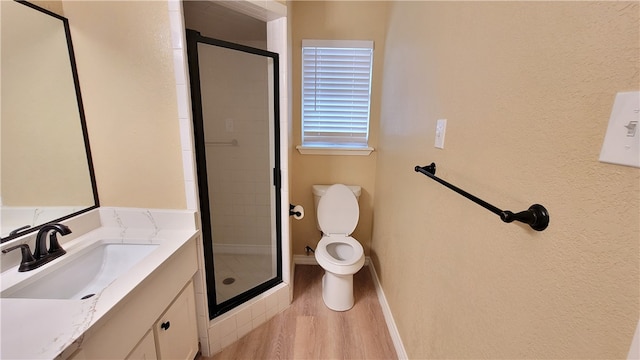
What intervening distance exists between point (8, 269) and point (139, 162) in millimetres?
591

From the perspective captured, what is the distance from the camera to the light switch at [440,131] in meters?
1.03

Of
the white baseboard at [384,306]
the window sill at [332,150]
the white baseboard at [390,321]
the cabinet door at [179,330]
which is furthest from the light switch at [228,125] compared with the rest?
the white baseboard at [390,321]

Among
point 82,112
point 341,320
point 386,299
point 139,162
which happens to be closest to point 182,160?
point 139,162

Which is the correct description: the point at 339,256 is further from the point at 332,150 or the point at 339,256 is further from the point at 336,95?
the point at 336,95

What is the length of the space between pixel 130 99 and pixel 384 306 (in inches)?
78.6

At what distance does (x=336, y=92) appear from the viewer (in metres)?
2.19

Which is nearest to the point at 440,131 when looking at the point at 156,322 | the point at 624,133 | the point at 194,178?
the point at 624,133

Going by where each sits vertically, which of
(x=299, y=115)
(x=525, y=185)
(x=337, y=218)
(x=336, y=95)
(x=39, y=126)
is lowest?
(x=337, y=218)

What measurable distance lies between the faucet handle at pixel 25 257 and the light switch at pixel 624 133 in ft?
5.55

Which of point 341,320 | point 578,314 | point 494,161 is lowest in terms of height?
point 341,320

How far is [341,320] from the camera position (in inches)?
70.9

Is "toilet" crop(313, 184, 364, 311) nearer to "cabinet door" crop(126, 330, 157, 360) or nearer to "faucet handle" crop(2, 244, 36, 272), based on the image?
"cabinet door" crop(126, 330, 157, 360)

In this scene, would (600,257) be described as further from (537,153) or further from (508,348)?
(508,348)

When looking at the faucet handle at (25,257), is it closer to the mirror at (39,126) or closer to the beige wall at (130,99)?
the mirror at (39,126)
